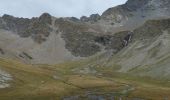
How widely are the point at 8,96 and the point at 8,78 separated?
28.3 m

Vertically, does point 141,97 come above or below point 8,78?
below

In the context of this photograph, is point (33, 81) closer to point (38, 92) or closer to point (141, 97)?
point (38, 92)

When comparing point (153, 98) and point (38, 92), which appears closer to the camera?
point (153, 98)

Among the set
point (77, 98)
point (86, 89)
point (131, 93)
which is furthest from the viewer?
point (86, 89)

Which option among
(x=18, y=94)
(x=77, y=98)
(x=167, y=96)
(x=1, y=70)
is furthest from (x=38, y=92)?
(x=167, y=96)

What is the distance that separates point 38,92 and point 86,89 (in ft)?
82.1

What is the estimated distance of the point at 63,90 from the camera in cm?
17550

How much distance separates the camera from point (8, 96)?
15938 centimetres

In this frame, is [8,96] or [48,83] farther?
[48,83]

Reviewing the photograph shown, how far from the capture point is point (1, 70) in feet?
638

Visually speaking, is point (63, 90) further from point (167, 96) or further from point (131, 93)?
point (167, 96)

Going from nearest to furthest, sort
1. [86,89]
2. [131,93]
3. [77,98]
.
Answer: [77,98] < [131,93] < [86,89]

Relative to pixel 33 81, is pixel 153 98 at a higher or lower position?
lower

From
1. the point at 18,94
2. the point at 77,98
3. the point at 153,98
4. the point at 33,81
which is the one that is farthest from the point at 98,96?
the point at 33,81
